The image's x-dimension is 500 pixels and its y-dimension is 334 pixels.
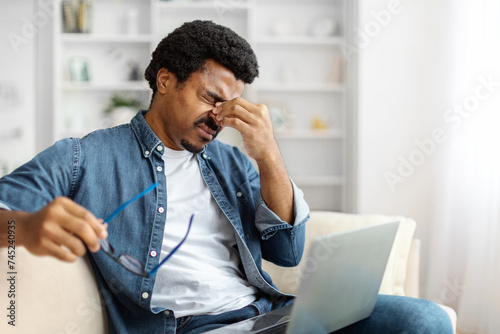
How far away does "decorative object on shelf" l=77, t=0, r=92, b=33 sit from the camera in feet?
12.0

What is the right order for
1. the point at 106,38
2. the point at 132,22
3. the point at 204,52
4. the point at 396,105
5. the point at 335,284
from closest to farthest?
the point at 335,284, the point at 204,52, the point at 396,105, the point at 106,38, the point at 132,22

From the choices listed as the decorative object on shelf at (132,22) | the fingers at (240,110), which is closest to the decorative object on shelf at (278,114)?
the decorative object on shelf at (132,22)

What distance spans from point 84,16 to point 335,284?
3.36 metres

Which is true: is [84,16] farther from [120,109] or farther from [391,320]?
[391,320]

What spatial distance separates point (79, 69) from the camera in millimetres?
3705

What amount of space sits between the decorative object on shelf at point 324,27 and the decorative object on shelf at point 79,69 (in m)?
1.70

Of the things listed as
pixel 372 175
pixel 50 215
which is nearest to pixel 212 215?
pixel 50 215

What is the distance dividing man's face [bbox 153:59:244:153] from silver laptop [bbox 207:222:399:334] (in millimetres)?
465

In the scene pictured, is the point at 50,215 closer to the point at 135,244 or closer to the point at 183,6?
the point at 135,244

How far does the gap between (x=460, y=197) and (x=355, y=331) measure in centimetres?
195

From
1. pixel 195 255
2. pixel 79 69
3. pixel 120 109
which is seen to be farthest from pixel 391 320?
pixel 79 69

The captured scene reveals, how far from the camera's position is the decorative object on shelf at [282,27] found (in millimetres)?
3830

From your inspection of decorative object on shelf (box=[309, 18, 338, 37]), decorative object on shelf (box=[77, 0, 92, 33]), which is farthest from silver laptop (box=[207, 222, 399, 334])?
decorative object on shelf (box=[77, 0, 92, 33])

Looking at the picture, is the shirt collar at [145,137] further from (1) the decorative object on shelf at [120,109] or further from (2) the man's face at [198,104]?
(1) the decorative object on shelf at [120,109]
